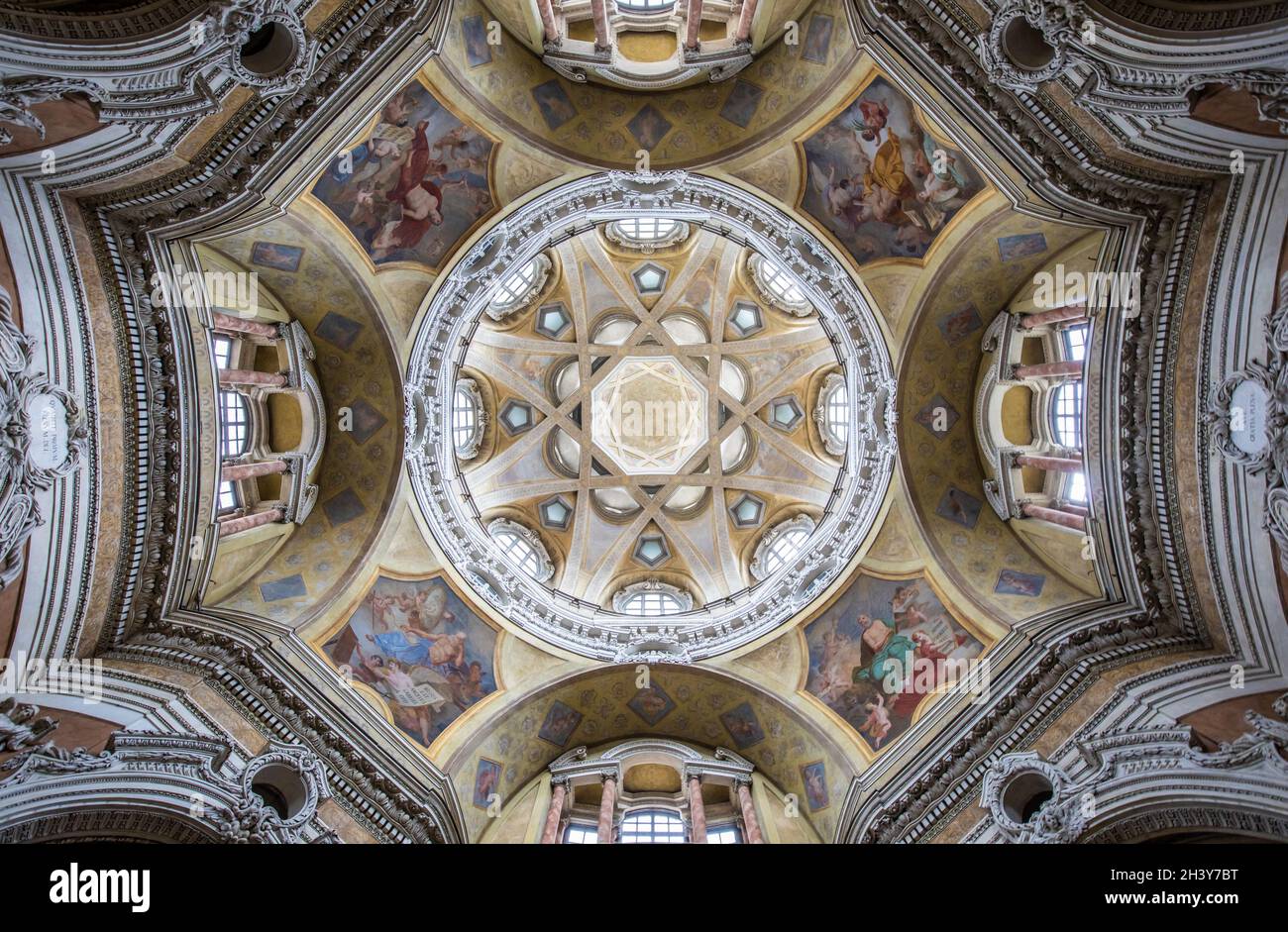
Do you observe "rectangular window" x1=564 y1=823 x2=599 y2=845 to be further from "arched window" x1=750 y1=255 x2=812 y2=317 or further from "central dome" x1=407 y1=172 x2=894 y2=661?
"arched window" x1=750 y1=255 x2=812 y2=317

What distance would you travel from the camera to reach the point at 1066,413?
762 inches

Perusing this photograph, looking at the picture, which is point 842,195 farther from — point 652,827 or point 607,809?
point 652,827

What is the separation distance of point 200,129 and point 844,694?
1802 centimetres

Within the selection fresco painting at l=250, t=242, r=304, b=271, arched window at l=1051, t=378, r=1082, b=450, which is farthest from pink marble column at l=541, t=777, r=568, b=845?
arched window at l=1051, t=378, r=1082, b=450

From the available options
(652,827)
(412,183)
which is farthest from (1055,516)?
(412,183)

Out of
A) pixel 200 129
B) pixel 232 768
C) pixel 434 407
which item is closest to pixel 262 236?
pixel 200 129

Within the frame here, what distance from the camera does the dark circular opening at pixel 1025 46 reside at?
1341cm

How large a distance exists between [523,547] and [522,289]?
336 inches

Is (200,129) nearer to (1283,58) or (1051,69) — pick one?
(1051,69)

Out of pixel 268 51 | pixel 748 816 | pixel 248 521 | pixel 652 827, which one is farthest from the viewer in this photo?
pixel 652 827

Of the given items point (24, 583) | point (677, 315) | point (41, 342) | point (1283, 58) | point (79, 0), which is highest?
point (677, 315)
